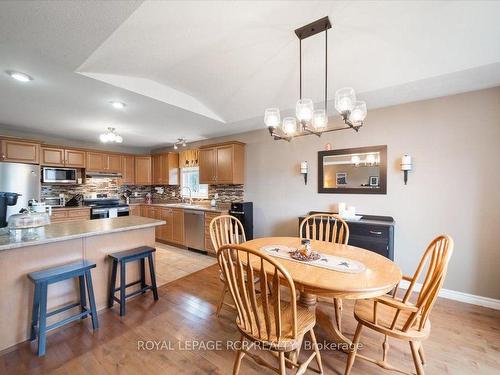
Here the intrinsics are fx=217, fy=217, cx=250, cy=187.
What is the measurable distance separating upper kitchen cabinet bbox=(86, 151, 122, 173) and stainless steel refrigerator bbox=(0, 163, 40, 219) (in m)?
1.01

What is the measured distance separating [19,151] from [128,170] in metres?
2.04

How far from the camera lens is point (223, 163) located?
4.36 m

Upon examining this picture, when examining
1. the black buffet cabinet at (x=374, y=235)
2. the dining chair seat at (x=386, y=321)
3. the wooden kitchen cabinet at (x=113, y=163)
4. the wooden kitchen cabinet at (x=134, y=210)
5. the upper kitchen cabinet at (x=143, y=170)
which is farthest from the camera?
the upper kitchen cabinet at (x=143, y=170)

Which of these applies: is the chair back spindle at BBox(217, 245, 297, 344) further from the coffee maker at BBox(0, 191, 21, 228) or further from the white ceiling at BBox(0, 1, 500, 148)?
the coffee maker at BBox(0, 191, 21, 228)

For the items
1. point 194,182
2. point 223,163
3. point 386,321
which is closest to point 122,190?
point 194,182

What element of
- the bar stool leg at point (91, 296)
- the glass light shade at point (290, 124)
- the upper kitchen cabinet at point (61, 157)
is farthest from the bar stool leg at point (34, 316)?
the upper kitchen cabinet at point (61, 157)

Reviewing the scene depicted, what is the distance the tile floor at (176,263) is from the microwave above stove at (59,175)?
95.6 inches

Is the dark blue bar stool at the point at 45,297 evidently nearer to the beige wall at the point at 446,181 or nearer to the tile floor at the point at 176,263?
the tile floor at the point at 176,263

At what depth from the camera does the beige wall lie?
2.42 m

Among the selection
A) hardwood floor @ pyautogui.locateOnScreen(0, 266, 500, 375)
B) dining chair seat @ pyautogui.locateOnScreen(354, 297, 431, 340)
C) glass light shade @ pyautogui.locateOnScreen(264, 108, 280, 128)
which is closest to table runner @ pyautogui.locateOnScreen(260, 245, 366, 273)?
dining chair seat @ pyautogui.locateOnScreen(354, 297, 431, 340)

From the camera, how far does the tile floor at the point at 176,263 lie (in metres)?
3.27

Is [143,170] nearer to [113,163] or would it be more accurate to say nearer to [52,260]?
[113,163]

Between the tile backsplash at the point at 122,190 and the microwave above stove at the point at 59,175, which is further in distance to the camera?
the tile backsplash at the point at 122,190

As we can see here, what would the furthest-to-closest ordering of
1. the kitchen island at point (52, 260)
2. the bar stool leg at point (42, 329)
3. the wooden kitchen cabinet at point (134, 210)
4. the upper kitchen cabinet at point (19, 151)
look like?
1. the wooden kitchen cabinet at point (134, 210)
2. the upper kitchen cabinet at point (19, 151)
3. the kitchen island at point (52, 260)
4. the bar stool leg at point (42, 329)
